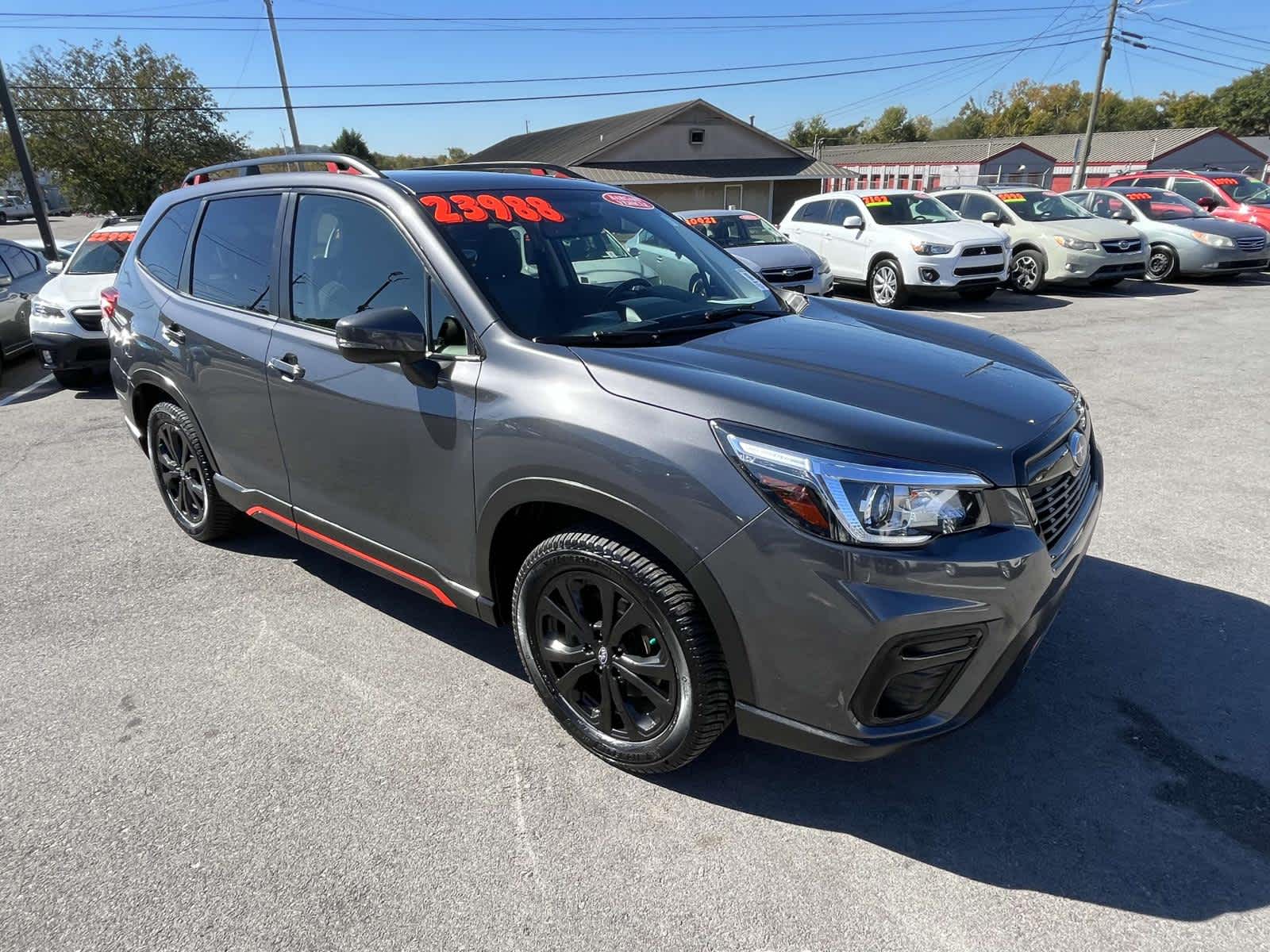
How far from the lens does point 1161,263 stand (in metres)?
14.5

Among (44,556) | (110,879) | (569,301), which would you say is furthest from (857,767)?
(44,556)

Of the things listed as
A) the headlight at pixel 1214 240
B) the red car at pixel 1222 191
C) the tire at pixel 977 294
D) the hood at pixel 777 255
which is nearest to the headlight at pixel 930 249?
the tire at pixel 977 294

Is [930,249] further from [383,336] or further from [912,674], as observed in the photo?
[912,674]

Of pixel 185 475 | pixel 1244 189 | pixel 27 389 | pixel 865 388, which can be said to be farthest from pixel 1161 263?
pixel 27 389

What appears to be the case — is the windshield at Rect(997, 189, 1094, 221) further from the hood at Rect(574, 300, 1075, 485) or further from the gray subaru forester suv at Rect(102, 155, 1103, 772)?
the hood at Rect(574, 300, 1075, 485)

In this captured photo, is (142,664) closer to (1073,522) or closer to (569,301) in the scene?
(569,301)

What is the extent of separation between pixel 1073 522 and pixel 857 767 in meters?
1.05

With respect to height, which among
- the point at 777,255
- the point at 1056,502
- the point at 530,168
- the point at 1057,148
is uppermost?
the point at 530,168

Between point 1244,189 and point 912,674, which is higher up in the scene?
point 912,674

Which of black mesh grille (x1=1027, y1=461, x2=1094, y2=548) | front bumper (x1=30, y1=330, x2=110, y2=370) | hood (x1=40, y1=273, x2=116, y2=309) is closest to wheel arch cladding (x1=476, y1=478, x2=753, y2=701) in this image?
black mesh grille (x1=1027, y1=461, x2=1094, y2=548)

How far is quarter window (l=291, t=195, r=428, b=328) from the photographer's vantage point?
2.95 m

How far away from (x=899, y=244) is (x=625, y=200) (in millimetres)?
9722

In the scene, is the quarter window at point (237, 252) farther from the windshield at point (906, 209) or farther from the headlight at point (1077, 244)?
the headlight at point (1077, 244)

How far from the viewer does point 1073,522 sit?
254 centimetres
